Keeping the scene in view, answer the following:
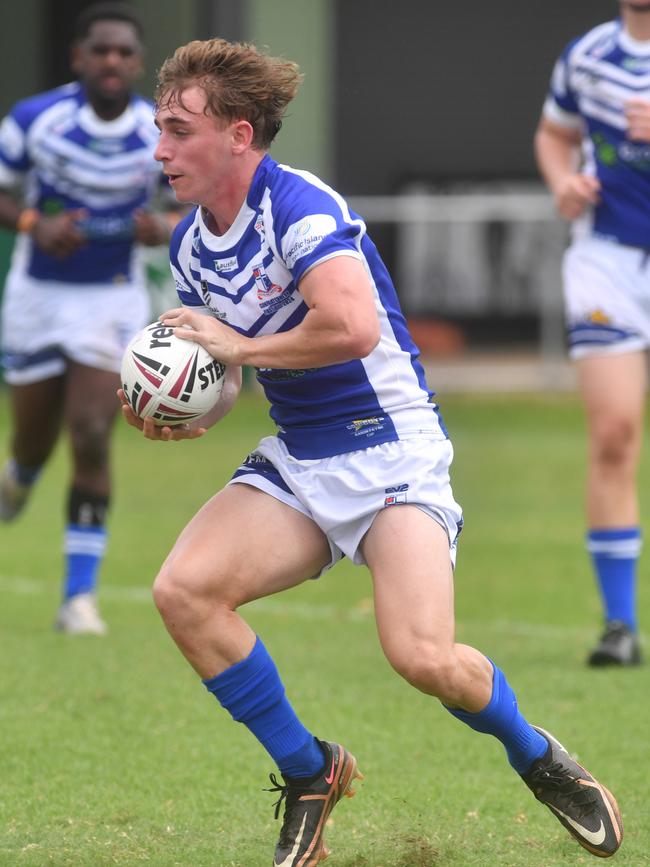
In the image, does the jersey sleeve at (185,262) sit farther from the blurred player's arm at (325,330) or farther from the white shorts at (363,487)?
the white shorts at (363,487)

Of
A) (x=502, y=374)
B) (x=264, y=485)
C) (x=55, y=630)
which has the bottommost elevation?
(x=502, y=374)

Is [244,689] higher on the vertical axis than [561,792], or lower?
higher

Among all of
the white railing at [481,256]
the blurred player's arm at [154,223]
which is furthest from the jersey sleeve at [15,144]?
the white railing at [481,256]

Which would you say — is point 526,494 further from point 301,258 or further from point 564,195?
point 301,258

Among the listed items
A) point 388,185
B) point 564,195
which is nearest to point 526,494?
point 564,195

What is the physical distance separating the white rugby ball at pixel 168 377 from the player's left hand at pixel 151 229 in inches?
134

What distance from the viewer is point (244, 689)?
14.9 ft

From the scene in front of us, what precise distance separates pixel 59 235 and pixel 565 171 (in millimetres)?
2363

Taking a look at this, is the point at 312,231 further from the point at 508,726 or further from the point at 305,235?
the point at 508,726

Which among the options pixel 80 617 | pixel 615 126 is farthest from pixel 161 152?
pixel 80 617

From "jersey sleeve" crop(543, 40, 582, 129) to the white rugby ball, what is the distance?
3275mm

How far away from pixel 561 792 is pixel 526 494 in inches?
317

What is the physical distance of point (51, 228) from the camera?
25.9 ft

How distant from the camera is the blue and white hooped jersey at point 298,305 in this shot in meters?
4.48
